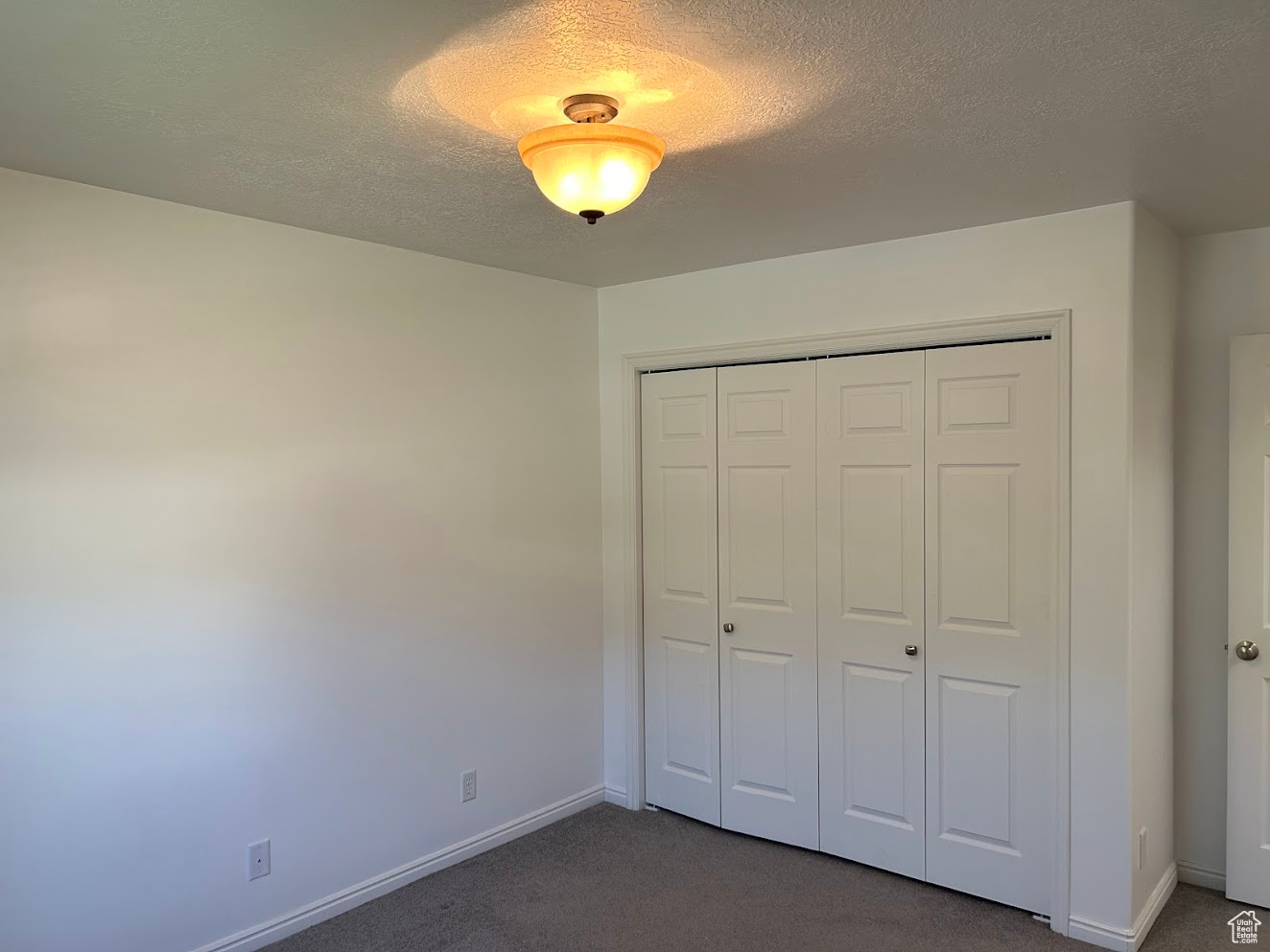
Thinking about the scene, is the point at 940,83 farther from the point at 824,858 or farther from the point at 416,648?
the point at 824,858

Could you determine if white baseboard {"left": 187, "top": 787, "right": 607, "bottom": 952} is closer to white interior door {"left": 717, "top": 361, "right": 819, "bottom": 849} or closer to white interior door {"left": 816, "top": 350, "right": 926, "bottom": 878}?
white interior door {"left": 717, "top": 361, "right": 819, "bottom": 849}

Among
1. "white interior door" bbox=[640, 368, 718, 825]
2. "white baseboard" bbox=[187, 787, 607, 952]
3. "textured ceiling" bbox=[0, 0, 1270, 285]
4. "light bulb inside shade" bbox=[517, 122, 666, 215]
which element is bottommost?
"white baseboard" bbox=[187, 787, 607, 952]

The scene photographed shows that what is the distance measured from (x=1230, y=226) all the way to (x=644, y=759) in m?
3.22

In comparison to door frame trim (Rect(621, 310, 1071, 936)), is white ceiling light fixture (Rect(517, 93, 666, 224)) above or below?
above

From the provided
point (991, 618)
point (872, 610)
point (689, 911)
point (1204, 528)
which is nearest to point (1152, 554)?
point (1204, 528)

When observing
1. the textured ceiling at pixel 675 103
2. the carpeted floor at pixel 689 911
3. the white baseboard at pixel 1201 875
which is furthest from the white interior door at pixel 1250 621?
the textured ceiling at pixel 675 103

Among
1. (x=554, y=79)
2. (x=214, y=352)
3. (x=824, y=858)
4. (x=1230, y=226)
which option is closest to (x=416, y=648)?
(x=214, y=352)

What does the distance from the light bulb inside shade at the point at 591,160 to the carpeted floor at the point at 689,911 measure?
2.42m

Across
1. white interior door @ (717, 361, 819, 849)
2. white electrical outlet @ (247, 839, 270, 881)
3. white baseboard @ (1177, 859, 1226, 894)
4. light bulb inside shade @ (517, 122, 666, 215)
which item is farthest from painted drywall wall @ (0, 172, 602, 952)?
white baseboard @ (1177, 859, 1226, 894)

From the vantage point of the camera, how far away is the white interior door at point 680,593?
3922 millimetres

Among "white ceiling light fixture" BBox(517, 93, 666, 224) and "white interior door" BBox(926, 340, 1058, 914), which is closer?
"white ceiling light fixture" BBox(517, 93, 666, 224)

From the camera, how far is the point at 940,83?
6.27 ft

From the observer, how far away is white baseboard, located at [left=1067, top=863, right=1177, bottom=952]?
9.40 ft

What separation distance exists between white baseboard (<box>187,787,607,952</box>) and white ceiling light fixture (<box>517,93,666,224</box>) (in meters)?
2.58
